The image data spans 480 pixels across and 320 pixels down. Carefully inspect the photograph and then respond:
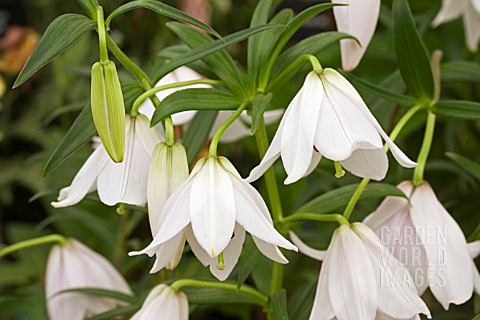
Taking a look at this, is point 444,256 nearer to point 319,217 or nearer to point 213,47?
point 319,217

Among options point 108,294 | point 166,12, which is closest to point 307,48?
point 166,12

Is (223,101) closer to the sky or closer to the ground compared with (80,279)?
closer to the sky

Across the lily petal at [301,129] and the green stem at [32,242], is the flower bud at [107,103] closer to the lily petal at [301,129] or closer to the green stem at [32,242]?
the lily petal at [301,129]

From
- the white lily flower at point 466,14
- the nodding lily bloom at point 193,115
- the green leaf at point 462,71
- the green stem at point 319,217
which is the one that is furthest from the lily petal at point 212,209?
the white lily flower at point 466,14

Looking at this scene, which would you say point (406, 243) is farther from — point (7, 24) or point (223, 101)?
point (7, 24)

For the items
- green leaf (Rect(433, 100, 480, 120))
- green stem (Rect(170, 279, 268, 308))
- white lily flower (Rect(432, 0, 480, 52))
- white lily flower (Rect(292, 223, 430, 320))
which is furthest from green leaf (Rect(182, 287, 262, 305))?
white lily flower (Rect(432, 0, 480, 52))

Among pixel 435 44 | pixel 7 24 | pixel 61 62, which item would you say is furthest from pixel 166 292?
pixel 7 24
